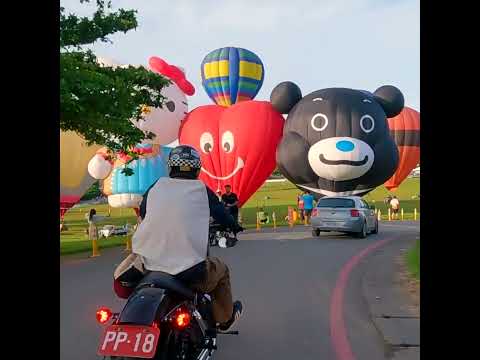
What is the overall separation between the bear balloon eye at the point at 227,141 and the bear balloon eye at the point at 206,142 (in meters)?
0.65

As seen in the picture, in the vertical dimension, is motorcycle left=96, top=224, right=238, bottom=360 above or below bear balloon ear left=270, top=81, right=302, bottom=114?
below

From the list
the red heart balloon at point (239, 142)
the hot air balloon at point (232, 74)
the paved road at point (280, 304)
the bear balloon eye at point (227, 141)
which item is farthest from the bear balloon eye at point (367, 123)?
the hot air balloon at point (232, 74)

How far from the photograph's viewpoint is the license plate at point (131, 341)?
11.6 ft

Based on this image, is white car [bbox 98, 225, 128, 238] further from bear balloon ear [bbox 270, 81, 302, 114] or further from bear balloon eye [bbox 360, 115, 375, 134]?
bear balloon eye [bbox 360, 115, 375, 134]

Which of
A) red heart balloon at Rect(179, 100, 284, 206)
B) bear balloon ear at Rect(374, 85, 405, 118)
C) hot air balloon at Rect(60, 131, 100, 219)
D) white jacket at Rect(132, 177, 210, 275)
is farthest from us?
red heart balloon at Rect(179, 100, 284, 206)

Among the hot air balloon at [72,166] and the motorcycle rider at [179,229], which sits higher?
the hot air balloon at [72,166]

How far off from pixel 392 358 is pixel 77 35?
1266 centimetres

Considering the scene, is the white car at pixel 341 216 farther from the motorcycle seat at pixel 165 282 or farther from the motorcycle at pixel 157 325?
the motorcycle seat at pixel 165 282

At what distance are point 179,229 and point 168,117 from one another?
80.9 ft

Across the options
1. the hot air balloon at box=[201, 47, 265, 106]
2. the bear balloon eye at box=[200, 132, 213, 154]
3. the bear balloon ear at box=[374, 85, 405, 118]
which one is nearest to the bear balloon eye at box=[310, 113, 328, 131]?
the bear balloon ear at box=[374, 85, 405, 118]

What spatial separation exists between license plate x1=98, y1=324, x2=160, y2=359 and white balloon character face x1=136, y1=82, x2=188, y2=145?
24218mm

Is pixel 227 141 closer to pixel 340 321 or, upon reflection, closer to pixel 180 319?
pixel 340 321

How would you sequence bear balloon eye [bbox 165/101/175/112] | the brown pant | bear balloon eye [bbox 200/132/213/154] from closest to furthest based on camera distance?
the brown pant
bear balloon eye [bbox 200/132/213/154]
bear balloon eye [bbox 165/101/175/112]

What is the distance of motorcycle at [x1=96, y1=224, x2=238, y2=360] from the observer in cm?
360
